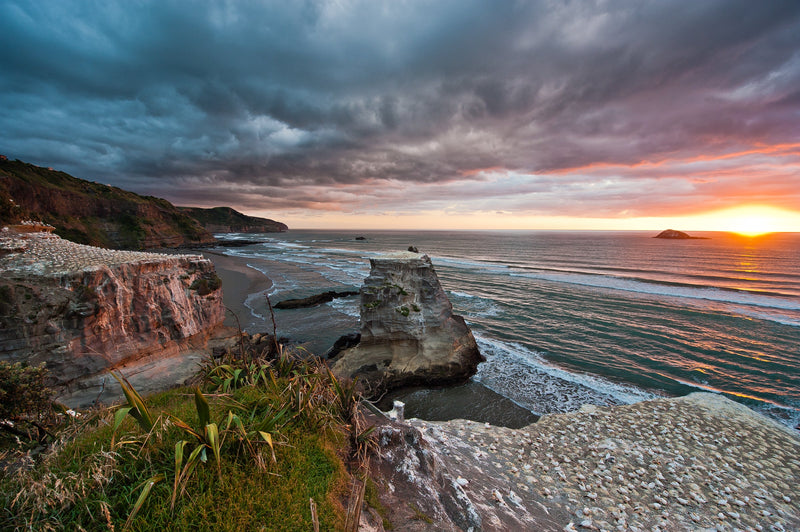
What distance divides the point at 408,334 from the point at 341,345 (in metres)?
5.25

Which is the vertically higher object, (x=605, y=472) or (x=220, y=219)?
(x=220, y=219)

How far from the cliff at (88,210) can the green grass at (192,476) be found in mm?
57006

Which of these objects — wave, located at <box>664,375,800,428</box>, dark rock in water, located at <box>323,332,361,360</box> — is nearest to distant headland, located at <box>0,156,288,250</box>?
dark rock in water, located at <box>323,332,361,360</box>

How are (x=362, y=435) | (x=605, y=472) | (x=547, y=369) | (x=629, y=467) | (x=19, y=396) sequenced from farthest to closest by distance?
(x=547, y=369), (x=629, y=467), (x=605, y=472), (x=362, y=435), (x=19, y=396)

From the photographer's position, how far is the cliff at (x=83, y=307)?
1002 centimetres

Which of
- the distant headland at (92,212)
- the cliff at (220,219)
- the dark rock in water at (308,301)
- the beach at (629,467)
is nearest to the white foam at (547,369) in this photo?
the beach at (629,467)

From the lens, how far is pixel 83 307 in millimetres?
10898

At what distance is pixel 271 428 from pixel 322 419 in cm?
94

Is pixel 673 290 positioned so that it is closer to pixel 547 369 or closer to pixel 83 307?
pixel 547 369

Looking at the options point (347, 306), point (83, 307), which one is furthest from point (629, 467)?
point (347, 306)

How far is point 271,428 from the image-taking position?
16.2 feet

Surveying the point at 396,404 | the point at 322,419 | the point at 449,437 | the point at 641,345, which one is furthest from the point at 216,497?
the point at 641,345

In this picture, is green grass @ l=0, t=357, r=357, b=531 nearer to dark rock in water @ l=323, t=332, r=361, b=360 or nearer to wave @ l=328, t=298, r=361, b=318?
dark rock in water @ l=323, t=332, r=361, b=360

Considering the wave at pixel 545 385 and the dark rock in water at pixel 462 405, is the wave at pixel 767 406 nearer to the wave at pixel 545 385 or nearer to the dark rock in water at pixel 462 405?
Result: the wave at pixel 545 385
